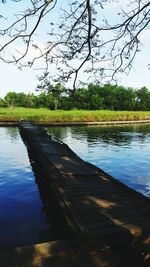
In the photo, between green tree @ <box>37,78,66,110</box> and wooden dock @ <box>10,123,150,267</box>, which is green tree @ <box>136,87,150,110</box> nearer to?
wooden dock @ <box>10,123,150,267</box>

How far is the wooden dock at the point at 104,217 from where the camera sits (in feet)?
23.9

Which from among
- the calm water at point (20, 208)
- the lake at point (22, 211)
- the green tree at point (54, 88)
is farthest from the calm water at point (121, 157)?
the green tree at point (54, 88)

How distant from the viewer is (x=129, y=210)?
971 cm

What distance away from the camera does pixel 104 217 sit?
29.1ft

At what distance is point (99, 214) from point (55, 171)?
272 inches

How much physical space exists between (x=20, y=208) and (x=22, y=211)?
430mm

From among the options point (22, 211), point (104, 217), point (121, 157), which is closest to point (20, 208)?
point (22, 211)

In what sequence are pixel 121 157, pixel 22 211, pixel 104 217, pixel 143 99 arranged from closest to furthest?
pixel 104 217, pixel 22 211, pixel 121 157, pixel 143 99

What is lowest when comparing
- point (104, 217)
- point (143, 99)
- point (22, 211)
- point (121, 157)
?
point (22, 211)

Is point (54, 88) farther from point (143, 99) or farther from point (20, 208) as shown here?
point (143, 99)

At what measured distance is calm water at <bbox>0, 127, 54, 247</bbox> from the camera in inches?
436

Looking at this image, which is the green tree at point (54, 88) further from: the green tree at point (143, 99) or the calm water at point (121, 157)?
the green tree at point (143, 99)

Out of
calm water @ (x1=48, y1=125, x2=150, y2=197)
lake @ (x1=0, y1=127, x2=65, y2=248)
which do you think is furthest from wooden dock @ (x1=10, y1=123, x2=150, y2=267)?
calm water @ (x1=48, y1=125, x2=150, y2=197)

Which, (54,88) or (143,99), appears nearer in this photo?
(54,88)
